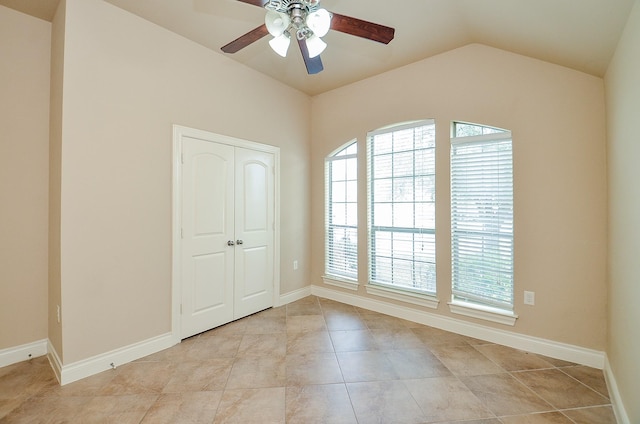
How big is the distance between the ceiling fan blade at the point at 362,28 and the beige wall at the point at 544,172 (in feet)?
5.09

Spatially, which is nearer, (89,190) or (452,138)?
(89,190)

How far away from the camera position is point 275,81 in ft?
12.4

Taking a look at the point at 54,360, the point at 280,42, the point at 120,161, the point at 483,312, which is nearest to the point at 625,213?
the point at 483,312

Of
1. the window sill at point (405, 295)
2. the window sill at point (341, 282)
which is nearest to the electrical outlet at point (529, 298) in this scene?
the window sill at point (405, 295)

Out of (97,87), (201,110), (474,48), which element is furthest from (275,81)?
(474,48)

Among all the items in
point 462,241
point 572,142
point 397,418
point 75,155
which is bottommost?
point 397,418

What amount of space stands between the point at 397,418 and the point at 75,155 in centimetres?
304

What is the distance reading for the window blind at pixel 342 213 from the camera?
391 centimetres

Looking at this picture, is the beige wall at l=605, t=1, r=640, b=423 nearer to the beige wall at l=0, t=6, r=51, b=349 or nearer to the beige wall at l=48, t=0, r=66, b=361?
the beige wall at l=48, t=0, r=66, b=361

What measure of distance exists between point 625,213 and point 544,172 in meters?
0.82

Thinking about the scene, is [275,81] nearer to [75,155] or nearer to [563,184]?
[75,155]

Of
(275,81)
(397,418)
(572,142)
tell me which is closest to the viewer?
(397,418)

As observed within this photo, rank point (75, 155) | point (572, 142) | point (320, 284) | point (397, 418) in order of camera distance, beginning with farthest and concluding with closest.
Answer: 1. point (320, 284)
2. point (572, 142)
3. point (75, 155)
4. point (397, 418)

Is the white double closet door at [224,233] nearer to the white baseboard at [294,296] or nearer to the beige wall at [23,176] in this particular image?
the white baseboard at [294,296]
